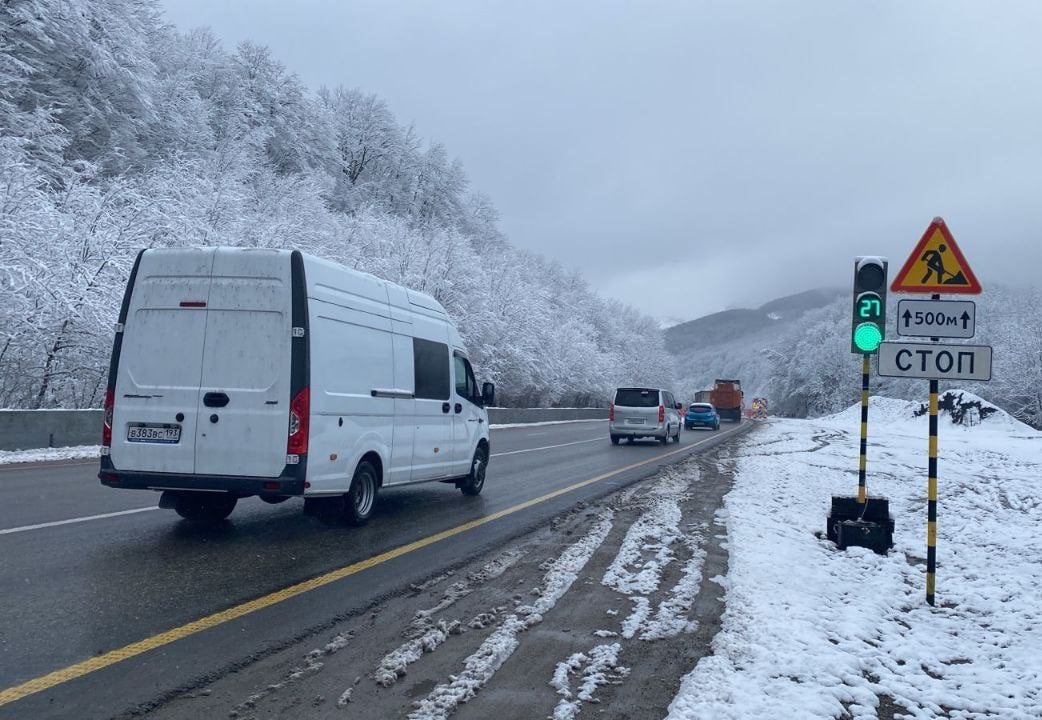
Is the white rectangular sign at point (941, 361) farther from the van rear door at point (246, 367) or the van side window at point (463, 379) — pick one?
the van side window at point (463, 379)

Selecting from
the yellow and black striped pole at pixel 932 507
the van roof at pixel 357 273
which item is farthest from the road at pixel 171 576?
the yellow and black striped pole at pixel 932 507

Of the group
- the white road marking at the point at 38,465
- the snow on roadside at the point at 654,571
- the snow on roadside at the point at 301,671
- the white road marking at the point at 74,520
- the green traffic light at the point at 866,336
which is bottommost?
the white road marking at the point at 38,465

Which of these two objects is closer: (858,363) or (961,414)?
(961,414)

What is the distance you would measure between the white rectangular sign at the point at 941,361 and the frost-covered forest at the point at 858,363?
38430mm

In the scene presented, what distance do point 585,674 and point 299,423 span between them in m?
4.04

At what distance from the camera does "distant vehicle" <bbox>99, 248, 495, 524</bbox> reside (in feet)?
25.0

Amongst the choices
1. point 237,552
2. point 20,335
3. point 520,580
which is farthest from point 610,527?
point 20,335

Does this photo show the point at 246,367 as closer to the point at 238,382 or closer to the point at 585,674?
the point at 238,382

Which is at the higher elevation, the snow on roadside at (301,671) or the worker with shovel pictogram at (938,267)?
the worker with shovel pictogram at (938,267)

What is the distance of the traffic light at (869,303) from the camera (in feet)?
28.4

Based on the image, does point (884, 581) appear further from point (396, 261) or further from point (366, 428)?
point (396, 261)

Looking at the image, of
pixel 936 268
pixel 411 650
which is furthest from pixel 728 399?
pixel 411 650

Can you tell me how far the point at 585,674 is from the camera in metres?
4.54

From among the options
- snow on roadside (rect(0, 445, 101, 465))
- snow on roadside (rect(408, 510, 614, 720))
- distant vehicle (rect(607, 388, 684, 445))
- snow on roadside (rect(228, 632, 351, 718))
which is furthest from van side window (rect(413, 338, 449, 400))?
distant vehicle (rect(607, 388, 684, 445))
